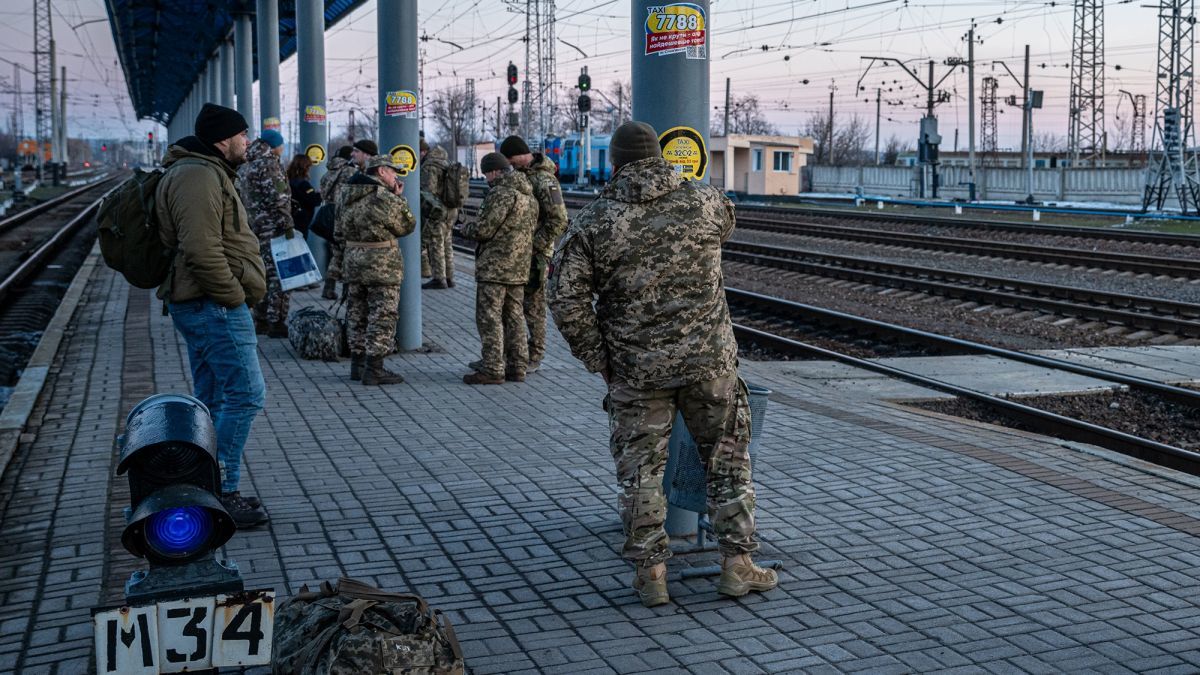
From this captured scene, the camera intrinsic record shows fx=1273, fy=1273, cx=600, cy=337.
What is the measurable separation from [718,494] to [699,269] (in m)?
0.96

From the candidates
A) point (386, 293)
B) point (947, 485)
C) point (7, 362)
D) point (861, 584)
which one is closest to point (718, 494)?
point (861, 584)

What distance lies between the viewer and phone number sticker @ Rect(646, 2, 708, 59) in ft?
20.1

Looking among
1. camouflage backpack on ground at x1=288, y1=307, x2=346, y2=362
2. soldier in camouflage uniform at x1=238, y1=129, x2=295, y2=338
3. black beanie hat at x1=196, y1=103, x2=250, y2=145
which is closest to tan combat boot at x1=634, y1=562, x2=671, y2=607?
black beanie hat at x1=196, y1=103, x2=250, y2=145

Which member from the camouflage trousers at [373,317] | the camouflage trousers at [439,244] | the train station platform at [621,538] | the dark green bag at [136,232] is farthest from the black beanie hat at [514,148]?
the camouflage trousers at [439,244]

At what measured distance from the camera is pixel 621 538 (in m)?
6.30

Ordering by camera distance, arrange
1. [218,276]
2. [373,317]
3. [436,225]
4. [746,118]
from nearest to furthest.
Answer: [218,276]
[373,317]
[436,225]
[746,118]

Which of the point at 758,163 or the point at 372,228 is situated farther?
the point at 758,163

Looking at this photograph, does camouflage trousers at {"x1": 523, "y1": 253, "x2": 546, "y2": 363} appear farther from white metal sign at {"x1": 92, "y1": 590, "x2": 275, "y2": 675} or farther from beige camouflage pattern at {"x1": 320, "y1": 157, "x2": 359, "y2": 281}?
white metal sign at {"x1": 92, "y1": 590, "x2": 275, "y2": 675}

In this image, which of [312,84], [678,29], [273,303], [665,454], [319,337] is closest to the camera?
[665,454]

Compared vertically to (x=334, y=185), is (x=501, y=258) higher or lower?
lower

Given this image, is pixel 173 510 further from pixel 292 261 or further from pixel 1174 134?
pixel 1174 134

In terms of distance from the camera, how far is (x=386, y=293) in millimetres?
10281

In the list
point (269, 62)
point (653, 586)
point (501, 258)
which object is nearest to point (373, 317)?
point (501, 258)

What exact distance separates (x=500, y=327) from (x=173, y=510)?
644cm
